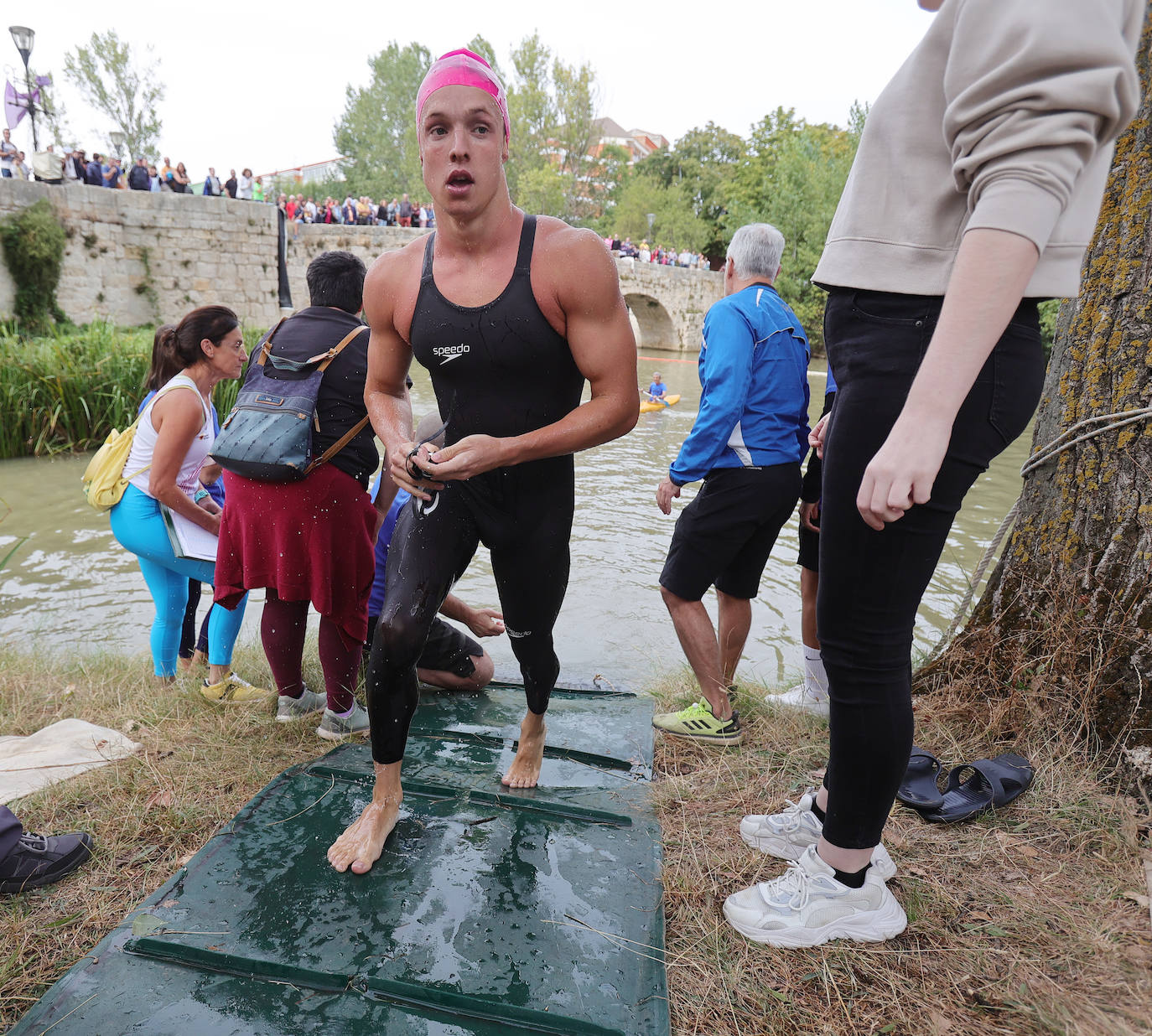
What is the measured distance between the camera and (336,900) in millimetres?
2104

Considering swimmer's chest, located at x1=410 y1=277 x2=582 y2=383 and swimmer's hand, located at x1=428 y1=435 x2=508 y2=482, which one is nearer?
swimmer's hand, located at x1=428 y1=435 x2=508 y2=482

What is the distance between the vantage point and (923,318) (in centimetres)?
163

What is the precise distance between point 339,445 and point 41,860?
178cm

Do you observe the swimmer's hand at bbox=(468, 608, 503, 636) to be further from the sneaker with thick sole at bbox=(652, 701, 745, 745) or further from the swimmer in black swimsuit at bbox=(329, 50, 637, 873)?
the swimmer in black swimsuit at bbox=(329, 50, 637, 873)

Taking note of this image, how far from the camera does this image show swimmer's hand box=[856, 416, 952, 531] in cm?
150

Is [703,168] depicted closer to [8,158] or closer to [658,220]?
[658,220]

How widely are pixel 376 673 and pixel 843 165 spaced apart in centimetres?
4434

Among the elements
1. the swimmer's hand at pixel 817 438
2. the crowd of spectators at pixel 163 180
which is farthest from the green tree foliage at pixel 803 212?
the swimmer's hand at pixel 817 438

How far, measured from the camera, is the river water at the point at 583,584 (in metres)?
5.76

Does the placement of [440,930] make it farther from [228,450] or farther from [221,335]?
[221,335]

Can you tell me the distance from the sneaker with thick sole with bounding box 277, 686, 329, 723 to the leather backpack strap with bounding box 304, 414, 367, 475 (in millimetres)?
1071

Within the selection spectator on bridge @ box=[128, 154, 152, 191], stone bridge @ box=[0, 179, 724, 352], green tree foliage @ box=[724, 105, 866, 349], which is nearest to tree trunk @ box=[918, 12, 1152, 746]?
stone bridge @ box=[0, 179, 724, 352]

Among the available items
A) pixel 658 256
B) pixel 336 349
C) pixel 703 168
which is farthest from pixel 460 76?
pixel 703 168

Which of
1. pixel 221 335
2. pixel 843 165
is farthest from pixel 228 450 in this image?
pixel 843 165
